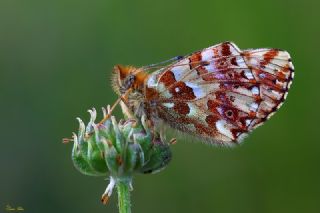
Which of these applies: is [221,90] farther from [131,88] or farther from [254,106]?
[131,88]

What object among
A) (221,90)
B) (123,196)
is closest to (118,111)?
(221,90)

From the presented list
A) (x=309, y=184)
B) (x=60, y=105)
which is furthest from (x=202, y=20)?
(x=309, y=184)

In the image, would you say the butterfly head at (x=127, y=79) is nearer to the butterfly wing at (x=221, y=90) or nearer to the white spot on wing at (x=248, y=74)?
the butterfly wing at (x=221, y=90)

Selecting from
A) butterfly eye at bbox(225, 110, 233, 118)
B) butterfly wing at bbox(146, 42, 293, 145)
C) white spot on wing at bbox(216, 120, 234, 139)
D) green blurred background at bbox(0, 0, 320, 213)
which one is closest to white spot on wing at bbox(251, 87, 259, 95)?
butterfly wing at bbox(146, 42, 293, 145)

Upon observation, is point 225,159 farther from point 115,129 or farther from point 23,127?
point 115,129

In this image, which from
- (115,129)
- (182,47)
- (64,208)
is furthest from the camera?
(182,47)

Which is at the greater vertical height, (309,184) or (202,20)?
(202,20)
